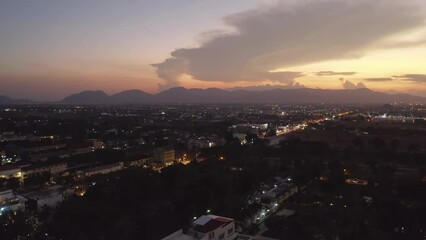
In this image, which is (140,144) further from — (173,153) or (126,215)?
(126,215)

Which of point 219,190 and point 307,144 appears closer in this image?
point 219,190

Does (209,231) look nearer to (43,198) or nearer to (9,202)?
(43,198)

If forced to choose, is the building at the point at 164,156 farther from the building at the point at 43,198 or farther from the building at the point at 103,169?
the building at the point at 43,198

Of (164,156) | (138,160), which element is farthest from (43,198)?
(164,156)

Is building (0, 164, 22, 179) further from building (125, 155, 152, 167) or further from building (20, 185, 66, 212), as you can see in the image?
building (125, 155, 152, 167)

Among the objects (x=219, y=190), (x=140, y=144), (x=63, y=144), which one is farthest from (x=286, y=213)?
(x=63, y=144)

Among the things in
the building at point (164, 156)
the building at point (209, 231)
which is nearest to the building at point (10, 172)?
the building at point (164, 156)

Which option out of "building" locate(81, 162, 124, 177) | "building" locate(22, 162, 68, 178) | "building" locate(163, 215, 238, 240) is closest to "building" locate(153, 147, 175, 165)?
"building" locate(81, 162, 124, 177)
